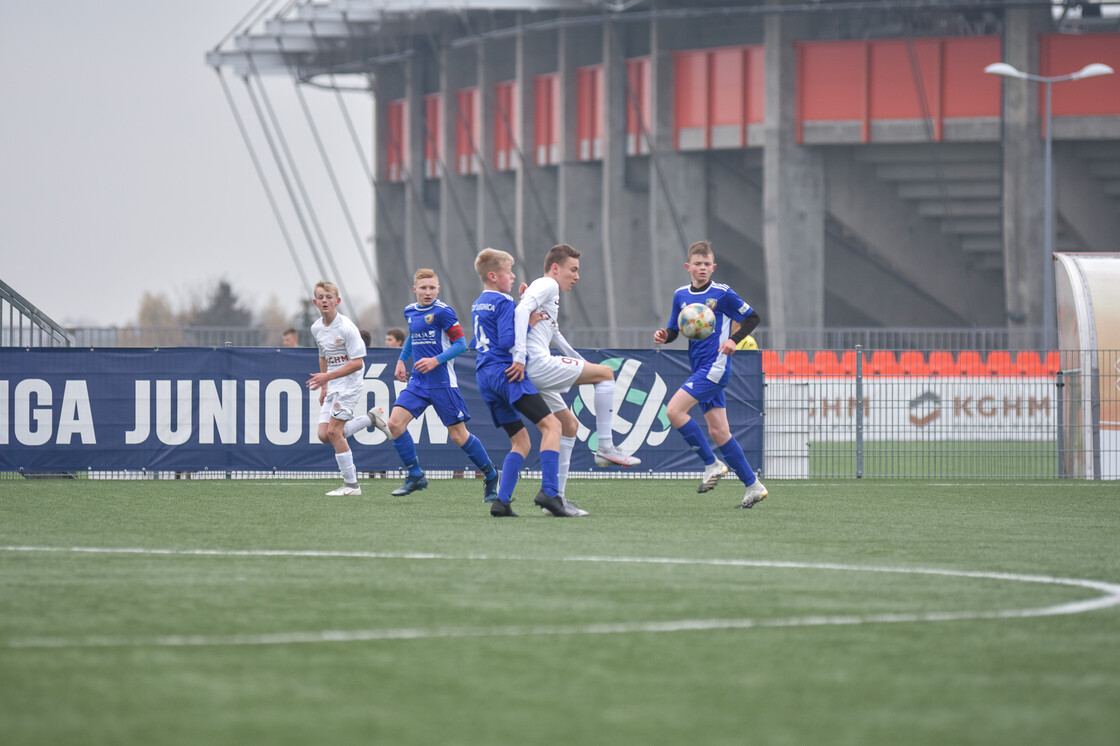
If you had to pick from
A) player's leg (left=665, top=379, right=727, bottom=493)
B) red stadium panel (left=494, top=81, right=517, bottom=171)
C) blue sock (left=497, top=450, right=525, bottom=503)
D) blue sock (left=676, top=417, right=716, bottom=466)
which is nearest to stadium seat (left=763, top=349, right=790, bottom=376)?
player's leg (left=665, top=379, right=727, bottom=493)

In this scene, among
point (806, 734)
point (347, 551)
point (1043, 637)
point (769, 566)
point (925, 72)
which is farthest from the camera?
point (925, 72)

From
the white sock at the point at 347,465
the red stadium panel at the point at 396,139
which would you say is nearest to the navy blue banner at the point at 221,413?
the white sock at the point at 347,465

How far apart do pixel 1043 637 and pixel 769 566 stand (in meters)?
2.18

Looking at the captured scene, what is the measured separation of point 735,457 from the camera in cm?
1156

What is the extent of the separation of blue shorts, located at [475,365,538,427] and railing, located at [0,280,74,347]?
7746 mm

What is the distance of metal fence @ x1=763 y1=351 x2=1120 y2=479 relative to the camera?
645 inches

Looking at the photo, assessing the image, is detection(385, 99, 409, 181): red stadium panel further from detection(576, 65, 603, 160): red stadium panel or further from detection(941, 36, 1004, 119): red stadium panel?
detection(941, 36, 1004, 119): red stadium panel

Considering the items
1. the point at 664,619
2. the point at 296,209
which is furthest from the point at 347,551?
the point at 296,209

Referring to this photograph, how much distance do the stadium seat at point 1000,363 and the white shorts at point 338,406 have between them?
10.1 m

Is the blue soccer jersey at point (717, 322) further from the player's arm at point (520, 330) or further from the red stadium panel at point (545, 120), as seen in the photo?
the red stadium panel at point (545, 120)

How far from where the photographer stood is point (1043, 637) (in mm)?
5445

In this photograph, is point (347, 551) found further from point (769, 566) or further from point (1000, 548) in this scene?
point (1000, 548)

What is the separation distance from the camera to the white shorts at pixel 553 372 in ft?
33.4

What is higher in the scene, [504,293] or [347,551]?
[504,293]
